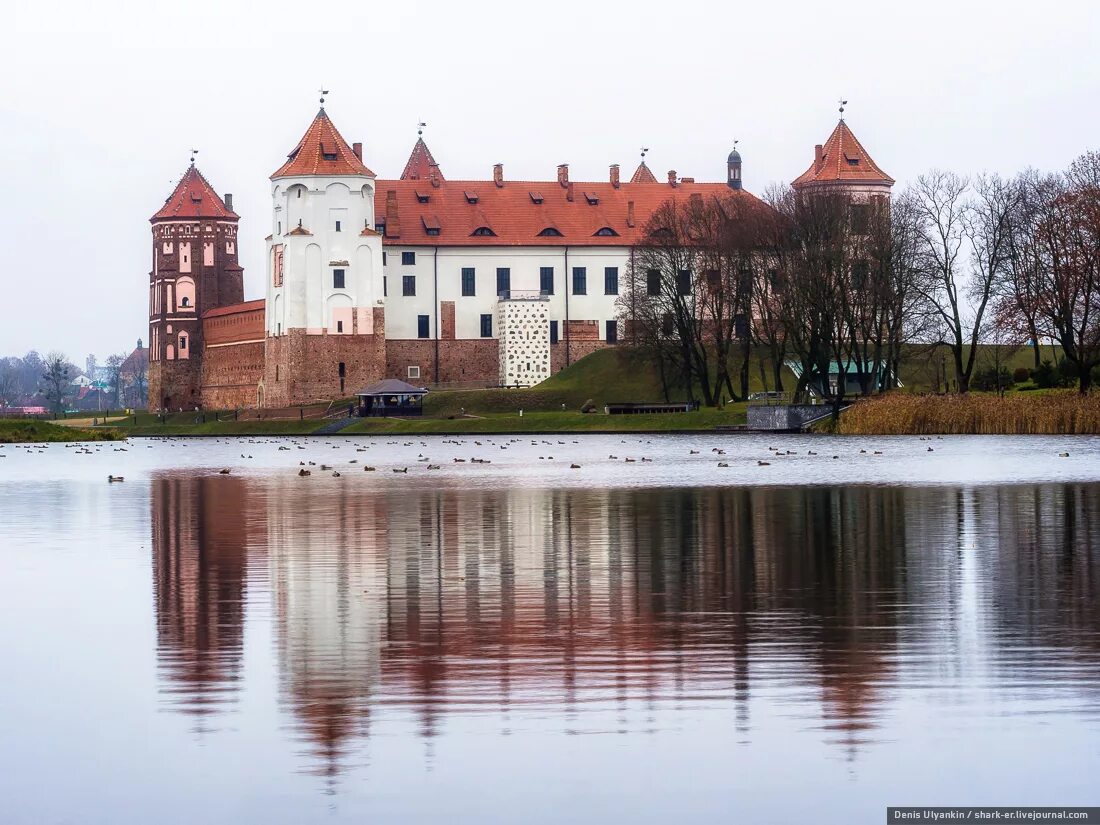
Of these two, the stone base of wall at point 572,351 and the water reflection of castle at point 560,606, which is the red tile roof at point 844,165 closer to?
the stone base of wall at point 572,351

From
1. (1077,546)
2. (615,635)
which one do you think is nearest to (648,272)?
(1077,546)

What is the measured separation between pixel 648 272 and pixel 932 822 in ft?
270

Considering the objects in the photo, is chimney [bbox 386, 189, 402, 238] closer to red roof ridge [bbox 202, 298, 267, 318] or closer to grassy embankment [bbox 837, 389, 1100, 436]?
red roof ridge [bbox 202, 298, 267, 318]

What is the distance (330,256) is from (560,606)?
89393 millimetres

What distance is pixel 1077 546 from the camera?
62.9ft

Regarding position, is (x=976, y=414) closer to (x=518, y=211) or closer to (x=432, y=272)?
(x=432, y=272)

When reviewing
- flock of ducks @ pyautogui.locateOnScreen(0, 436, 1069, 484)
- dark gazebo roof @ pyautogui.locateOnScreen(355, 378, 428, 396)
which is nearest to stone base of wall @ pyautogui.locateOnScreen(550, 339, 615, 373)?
dark gazebo roof @ pyautogui.locateOnScreen(355, 378, 428, 396)

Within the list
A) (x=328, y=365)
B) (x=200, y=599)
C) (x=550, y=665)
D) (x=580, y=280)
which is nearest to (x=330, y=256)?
(x=328, y=365)

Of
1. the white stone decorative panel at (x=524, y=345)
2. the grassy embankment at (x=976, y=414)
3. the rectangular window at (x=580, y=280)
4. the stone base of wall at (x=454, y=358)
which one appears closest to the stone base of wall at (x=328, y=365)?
the stone base of wall at (x=454, y=358)

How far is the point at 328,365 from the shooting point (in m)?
102

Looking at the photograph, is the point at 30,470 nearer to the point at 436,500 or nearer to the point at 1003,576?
the point at 436,500

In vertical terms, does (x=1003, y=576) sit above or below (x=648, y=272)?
below

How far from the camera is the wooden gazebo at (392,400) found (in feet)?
302

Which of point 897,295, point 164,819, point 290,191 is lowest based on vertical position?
point 164,819
